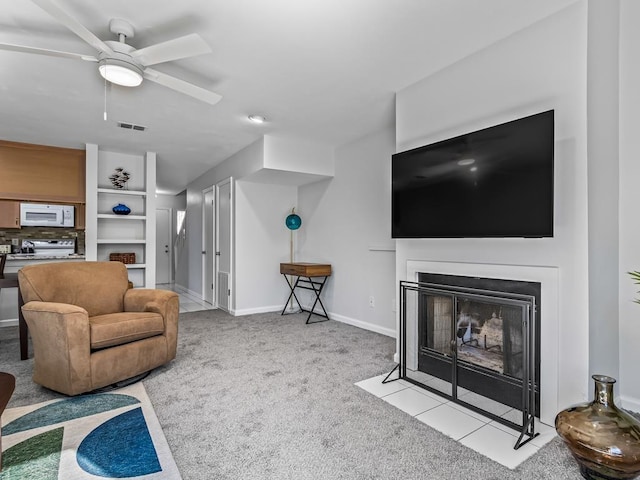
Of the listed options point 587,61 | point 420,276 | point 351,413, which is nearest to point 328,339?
point 420,276


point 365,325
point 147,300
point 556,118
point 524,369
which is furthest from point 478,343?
point 147,300

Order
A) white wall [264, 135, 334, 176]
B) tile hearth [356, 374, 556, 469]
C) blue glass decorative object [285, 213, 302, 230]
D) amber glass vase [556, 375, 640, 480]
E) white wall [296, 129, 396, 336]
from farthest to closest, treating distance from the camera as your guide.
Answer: blue glass decorative object [285, 213, 302, 230], white wall [264, 135, 334, 176], white wall [296, 129, 396, 336], tile hearth [356, 374, 556, 469], amber glass vase [556, 375, 640, 480]

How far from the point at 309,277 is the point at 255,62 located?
2.78m

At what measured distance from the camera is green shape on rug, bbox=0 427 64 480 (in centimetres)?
152

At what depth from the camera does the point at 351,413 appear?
2074 mm

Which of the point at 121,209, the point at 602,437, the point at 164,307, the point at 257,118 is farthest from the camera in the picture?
the point at 121,209

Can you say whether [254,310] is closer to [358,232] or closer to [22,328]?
[358,232]

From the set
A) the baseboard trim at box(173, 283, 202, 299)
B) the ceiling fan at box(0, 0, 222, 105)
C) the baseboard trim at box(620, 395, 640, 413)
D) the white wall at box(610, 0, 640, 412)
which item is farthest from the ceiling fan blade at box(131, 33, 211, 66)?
the baseboard trim at box(173, 283, 202, 299)

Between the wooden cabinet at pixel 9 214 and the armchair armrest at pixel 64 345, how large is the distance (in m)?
2.81

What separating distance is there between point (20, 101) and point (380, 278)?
3860mm

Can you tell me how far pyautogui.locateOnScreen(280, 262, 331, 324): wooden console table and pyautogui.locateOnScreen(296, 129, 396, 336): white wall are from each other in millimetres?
129

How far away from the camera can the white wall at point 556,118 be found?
184 cm

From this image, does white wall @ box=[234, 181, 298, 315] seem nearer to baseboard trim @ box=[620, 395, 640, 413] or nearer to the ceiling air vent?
the ceiling air vent

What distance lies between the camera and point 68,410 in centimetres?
213
